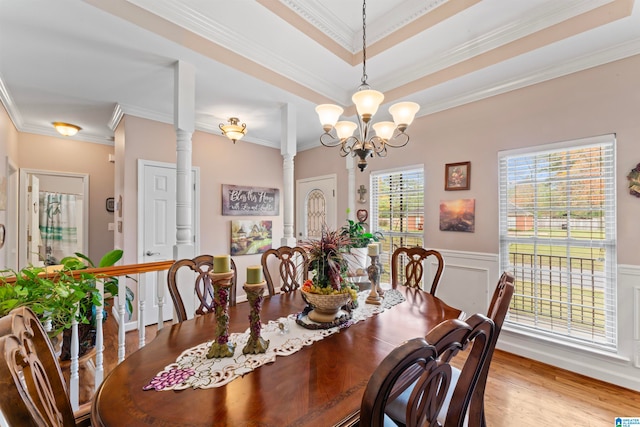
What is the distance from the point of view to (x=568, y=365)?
2316 mm

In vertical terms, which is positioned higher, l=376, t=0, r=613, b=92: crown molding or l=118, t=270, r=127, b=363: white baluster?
l=376, t=0, r=613, b=92: crown molding

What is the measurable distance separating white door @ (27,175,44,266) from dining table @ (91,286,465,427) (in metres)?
4.38

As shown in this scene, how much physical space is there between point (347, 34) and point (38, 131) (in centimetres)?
472

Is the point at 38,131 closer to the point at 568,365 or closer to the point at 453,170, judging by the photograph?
the point at 453,170

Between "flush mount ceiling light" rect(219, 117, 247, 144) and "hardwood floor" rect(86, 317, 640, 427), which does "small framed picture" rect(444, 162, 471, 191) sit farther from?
"flush mount ceiling light" rect(219, 117, 247, 144)

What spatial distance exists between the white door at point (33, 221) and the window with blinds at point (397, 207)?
4995mm

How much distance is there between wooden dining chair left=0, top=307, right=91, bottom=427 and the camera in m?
0.50

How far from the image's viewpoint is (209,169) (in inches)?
157

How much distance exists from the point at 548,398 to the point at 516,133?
228cm

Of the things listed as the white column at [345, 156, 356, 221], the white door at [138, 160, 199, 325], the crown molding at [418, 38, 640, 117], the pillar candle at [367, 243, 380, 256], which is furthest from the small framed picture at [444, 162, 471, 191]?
the white door at [138, 160, 199, 325]

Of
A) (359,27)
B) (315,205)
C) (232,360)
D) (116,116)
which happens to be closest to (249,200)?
(315,205)

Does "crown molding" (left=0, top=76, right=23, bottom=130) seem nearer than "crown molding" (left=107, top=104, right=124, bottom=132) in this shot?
Yes

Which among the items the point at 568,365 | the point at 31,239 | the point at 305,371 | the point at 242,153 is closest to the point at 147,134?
the point at 242,153

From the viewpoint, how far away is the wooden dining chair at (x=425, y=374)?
1.72 ft
